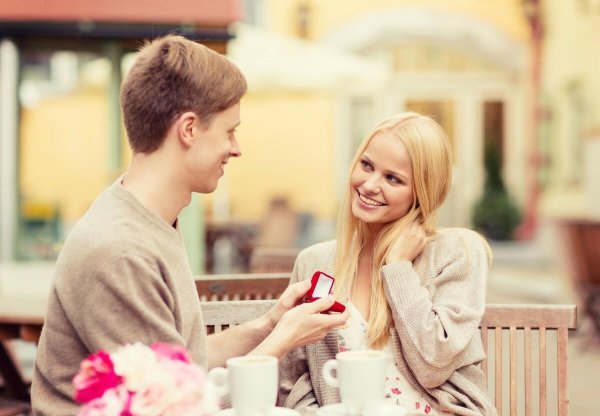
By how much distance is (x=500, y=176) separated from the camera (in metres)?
17.9

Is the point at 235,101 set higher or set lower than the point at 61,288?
higher

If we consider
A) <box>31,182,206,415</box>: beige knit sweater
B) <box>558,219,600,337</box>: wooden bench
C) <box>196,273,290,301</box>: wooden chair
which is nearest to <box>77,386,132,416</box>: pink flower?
<box>31,182,206,415</box>: beige knit sweater

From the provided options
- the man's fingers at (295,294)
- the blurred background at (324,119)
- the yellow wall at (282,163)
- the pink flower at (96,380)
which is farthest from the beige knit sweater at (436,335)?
the yellow wall at (282,163)

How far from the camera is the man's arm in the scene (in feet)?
7.76

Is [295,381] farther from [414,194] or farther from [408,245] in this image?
[414,194]

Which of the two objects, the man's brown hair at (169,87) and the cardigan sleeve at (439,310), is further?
the cardigan sleeve at (439,310)

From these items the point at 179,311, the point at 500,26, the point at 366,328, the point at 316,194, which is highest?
the point at 500,26

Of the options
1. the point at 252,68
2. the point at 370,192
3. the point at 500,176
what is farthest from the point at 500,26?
the point at 370,192

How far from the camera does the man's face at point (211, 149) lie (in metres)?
2.22

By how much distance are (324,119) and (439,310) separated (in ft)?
52.9

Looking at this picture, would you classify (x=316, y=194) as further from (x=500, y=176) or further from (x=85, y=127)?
(x=85, y=127)

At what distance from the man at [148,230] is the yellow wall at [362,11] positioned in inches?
658

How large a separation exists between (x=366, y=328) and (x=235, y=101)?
894mm

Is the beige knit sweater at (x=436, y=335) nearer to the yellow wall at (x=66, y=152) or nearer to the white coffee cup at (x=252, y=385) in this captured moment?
the white coffee cup at (x=252, y=385)
